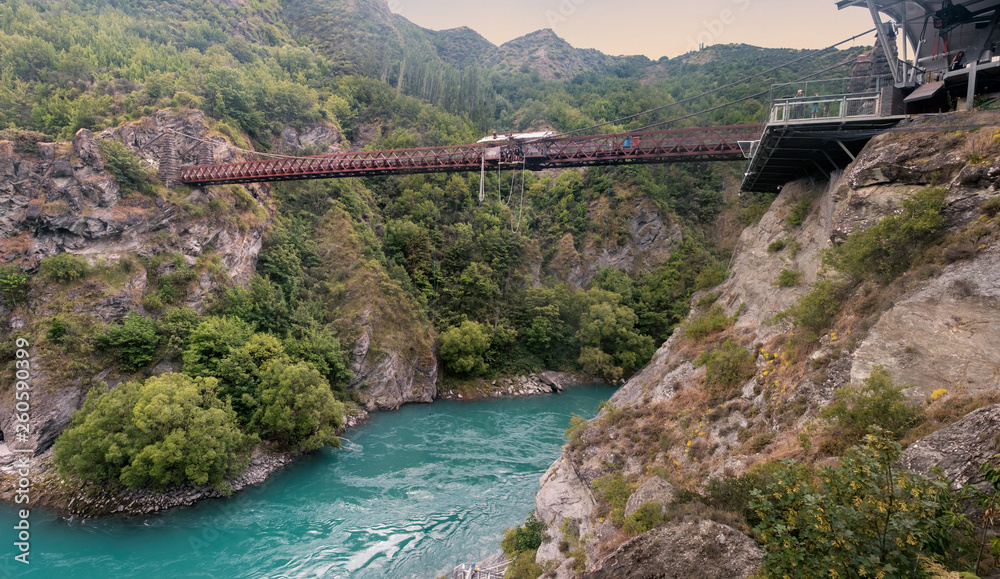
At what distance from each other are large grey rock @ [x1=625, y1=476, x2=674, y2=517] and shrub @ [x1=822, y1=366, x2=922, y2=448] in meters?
2.79

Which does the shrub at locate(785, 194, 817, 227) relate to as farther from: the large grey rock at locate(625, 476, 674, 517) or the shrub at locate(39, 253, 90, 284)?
the shrub at locate(39, 253, 90, 284)

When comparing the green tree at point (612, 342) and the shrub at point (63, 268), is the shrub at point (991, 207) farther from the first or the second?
the shrub at point (63, 268)

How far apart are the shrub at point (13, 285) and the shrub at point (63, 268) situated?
0.78 meters

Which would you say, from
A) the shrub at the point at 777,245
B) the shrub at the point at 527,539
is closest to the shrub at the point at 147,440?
the shrub at the point at 527,539

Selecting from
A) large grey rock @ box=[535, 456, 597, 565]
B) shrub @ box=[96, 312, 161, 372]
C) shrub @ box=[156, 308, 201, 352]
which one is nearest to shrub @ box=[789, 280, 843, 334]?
large grey rock @ box=[535, 456, 597, 565]

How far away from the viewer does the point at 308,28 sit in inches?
2458

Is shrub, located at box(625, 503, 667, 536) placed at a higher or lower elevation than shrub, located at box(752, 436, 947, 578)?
lower

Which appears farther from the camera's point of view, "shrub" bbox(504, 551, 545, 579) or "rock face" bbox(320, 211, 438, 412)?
"rock face" bbox(320, 211, 438, 412)

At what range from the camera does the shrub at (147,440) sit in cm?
1662

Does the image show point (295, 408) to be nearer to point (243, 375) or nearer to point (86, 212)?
point (243, 375)

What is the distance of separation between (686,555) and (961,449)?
3407 millimetres

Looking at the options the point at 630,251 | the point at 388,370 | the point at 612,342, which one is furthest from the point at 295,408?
the point at 630,251

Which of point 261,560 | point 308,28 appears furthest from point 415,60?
point 261,560

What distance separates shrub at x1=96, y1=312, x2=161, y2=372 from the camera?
20688mm
